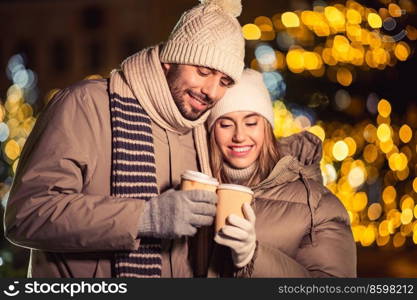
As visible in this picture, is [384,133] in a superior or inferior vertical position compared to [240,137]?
superior

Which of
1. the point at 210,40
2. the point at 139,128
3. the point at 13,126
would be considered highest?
the point at 13,126

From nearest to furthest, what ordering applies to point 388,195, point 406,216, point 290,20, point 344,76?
point 290,20
point 344,76
point 406,216
point 388,195

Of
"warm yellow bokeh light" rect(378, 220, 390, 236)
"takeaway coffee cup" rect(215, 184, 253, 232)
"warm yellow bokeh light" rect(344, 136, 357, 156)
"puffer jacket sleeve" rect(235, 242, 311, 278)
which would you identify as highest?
"warm yellow bokeh light" rect(344, 136, 357, 156)

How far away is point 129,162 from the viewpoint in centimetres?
396

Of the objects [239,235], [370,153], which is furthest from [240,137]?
[370,153]

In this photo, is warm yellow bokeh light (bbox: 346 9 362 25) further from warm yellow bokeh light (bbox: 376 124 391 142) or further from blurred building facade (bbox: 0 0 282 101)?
blurred building facade (bbox: 0 0 282 101)

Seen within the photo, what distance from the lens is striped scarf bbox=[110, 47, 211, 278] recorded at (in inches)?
155

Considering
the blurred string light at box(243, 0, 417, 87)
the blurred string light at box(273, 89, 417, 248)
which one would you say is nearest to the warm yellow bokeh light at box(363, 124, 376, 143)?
the blurred string light at box(273, 89, 417, 248)

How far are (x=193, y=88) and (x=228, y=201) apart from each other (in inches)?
25.7

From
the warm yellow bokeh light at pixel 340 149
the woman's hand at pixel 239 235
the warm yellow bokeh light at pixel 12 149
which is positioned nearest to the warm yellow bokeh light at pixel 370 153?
the warm yellow bokeh light at pixel 340 149

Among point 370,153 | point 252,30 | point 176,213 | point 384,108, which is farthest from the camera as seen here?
point 370,153

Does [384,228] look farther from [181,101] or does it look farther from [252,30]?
[181,101]

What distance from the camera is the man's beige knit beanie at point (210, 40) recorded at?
13.4 feet

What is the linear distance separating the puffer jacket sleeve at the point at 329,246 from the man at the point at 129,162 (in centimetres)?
66
